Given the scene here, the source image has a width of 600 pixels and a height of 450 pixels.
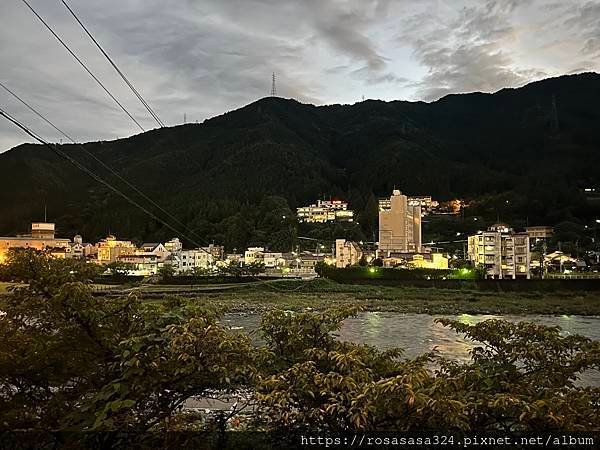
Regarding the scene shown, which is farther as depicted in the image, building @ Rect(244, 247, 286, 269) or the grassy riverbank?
building @ Rect(244, 247, 286, 269)

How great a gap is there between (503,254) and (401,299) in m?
14.0

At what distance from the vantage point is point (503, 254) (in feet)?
132

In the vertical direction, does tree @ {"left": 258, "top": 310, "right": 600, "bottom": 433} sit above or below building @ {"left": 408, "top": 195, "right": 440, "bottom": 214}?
below

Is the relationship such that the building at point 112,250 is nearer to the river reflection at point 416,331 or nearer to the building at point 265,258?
the building at point 265,258

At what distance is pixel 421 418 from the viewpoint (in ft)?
6.82

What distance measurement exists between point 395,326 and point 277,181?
81.8 meters

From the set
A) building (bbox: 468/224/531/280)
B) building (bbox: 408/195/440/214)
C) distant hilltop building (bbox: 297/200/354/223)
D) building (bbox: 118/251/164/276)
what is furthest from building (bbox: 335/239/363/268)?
building (bbox: 408/195/440/214)

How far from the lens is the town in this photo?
131ft

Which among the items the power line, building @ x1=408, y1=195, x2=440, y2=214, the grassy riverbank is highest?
building @ x1=408, y1=195, x2=440, y2=214

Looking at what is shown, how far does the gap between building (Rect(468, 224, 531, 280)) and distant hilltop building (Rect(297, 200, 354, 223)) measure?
38090 mm

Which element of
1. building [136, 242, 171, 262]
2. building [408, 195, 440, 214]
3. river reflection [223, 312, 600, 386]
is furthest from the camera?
building [408, 195, 440, 214]

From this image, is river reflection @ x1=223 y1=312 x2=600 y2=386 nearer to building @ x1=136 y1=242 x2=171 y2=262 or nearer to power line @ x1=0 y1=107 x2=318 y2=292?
power line @ x1=0 y1=107 x2=318 y2=292

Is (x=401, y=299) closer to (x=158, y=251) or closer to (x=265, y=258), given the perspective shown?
(x=265, y=258)

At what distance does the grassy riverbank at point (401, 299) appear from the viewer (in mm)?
26156
